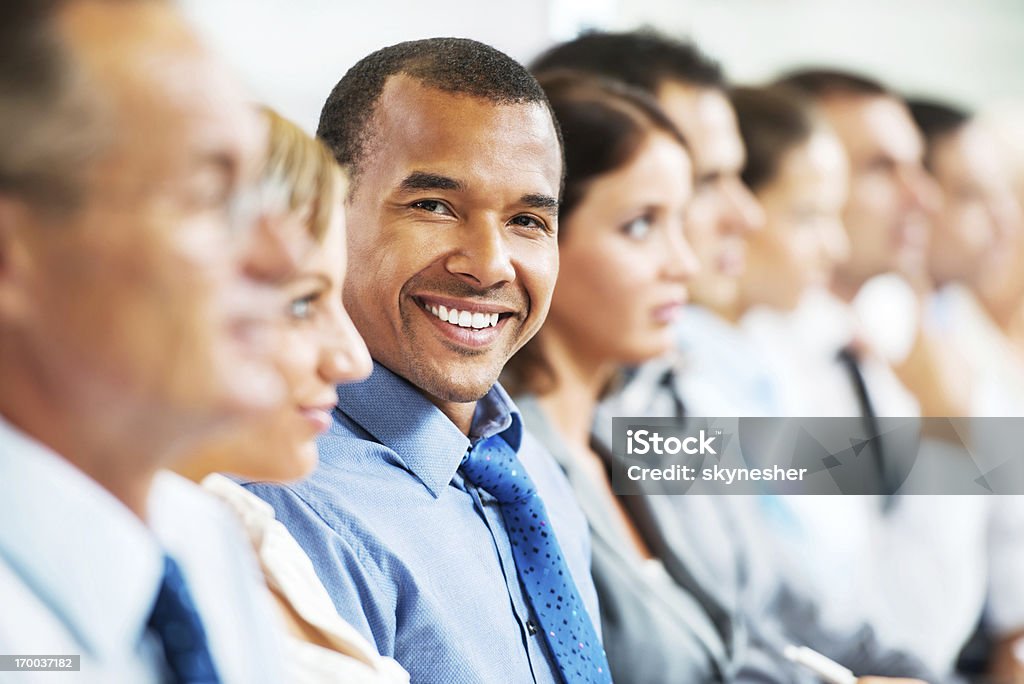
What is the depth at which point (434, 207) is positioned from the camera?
0.96 meters

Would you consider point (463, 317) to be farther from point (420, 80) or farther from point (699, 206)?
point (699, 206)

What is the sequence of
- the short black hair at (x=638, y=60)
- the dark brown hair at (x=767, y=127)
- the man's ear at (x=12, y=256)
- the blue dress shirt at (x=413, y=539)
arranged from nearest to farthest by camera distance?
1. the man's ear at (x=12, y=256)
2. the blue dress shirt at (x=413, y=539)
3. the short black hair at (x=638, y=60)
4. the dark brown hair at (x=767, y=127)

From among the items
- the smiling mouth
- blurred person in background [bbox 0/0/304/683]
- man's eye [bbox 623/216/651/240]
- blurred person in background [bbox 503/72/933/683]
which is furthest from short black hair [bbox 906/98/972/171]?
blurred person in background [bbox 0/0/304/683]

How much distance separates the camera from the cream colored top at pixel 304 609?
2.27 feet

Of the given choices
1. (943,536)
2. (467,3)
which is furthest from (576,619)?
(943,536)

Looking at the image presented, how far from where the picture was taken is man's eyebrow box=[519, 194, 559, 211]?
0.96 m

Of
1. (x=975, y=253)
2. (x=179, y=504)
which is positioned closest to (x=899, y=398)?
(x=975, y=253)

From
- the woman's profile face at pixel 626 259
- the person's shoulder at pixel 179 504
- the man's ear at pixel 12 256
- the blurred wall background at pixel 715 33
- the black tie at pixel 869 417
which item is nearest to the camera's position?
the man's ear at pixel 12 256

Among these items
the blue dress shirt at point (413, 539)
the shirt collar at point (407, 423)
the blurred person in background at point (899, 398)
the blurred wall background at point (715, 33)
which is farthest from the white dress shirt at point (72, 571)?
the blurred person in background at point (899, 398)

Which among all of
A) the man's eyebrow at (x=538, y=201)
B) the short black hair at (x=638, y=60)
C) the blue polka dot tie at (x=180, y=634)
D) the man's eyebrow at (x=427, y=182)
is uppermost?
the short black hair at (x=638, y=60)

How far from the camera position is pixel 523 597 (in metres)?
1.01

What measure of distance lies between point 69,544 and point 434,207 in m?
0.51

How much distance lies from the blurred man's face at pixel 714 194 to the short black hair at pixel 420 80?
0.82 meters

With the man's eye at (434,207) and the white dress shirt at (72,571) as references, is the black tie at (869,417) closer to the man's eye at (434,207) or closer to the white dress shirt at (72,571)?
the man's eye at (434,207)
